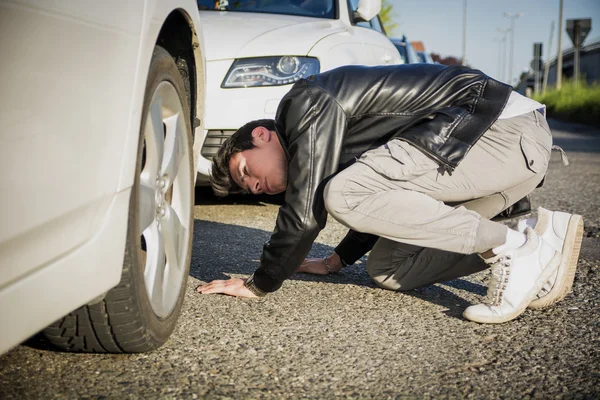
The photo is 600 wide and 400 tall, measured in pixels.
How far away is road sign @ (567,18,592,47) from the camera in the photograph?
16.1 meters

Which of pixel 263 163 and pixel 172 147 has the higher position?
pixel 172 147

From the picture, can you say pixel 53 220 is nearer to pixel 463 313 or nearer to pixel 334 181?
pixel 334 181

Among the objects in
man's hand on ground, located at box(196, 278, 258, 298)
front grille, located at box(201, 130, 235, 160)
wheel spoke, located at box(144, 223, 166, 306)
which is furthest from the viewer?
front grille, located at box(201, 130, 235, 160)

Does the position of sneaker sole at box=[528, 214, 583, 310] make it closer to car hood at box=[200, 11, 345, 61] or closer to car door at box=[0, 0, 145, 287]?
car door at box=[0, 0, 145, 287]

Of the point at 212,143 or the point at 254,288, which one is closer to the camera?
the point at 254,288

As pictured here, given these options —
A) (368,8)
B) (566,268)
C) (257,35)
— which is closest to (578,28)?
(368,8)

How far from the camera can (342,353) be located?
2.13 metres

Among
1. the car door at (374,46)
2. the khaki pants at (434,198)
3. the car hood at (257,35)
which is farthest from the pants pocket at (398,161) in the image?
the car door at (374,46)

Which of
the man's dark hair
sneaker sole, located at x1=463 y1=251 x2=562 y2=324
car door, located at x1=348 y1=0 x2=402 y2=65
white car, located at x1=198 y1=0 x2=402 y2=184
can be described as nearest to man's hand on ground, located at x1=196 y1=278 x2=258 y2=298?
the man's dark hair

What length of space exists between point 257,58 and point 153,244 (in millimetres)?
2201

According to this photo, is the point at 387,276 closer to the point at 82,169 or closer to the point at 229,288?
the point at 229,288

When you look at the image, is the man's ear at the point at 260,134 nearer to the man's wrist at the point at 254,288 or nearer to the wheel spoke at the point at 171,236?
the wheel spoke at the point at 171,236

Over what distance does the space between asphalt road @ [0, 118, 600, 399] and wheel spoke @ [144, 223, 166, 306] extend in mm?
191

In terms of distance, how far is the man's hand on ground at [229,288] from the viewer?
8.66ft
